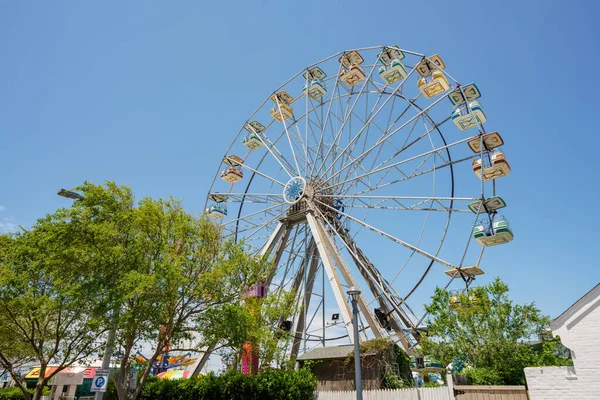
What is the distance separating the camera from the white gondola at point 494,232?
18406 millimetres

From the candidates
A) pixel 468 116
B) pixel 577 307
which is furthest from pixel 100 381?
pixel 468 116

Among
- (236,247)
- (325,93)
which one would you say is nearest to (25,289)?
(236,247)

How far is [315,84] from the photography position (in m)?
26.3

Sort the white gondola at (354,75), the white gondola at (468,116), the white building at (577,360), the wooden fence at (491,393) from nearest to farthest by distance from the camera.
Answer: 1. the white building at (577,360)
2. the wooden fence at (491,393)
3. the white gondola at (468,116)
4. the white gondola at (354,75)

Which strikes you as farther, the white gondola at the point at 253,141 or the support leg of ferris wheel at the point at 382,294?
the white gondola at the point at 253,141

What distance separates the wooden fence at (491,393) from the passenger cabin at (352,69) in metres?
17.9

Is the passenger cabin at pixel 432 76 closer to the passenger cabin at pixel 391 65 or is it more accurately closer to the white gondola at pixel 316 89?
the passenger cabin at pixel 391 65

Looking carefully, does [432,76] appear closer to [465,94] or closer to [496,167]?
[465,94]

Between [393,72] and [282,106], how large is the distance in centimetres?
804

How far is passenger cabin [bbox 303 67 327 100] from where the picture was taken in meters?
26.4

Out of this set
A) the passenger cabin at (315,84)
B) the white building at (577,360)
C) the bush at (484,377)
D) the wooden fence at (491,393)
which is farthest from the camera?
the passenger cabin at (315,84)

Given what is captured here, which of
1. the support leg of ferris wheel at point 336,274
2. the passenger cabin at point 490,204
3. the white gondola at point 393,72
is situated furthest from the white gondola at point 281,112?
the passenger cabin at point 490,204

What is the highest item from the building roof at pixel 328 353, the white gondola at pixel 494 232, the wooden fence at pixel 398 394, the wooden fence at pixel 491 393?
the white gondola at pixel 494 232

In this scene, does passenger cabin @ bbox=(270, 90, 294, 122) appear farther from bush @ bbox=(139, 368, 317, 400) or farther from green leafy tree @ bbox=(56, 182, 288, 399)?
bush @ bbox=(139, 368, 317, 400)
